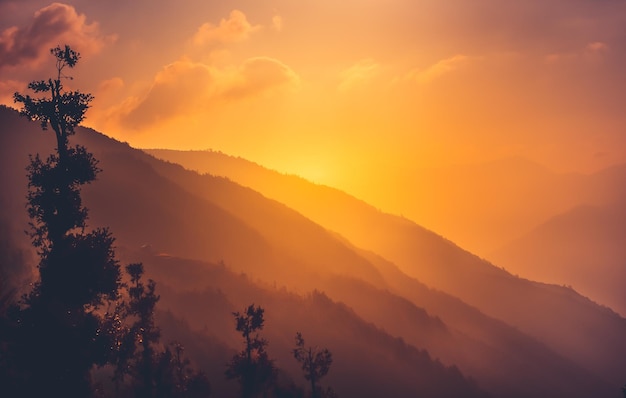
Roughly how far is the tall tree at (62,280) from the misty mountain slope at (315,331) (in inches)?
2463

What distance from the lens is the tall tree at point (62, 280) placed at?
22.5m

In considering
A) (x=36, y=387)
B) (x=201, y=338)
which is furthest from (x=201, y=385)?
(x=201, y=338)

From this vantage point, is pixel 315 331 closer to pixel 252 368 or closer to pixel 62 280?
pixel 252 368

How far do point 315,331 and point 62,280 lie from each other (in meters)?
107

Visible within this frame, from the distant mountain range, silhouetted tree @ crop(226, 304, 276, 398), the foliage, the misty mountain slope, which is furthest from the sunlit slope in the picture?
the foliage

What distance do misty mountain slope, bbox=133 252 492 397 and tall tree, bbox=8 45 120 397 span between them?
62.6 metres

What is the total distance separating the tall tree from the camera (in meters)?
22.5

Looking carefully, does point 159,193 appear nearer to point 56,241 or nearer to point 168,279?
point 168,279

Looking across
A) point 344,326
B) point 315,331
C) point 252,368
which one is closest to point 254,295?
point 315,331

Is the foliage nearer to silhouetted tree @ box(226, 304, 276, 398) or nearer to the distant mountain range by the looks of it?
silhouetted tree @ box(226, 304, 276, 398)

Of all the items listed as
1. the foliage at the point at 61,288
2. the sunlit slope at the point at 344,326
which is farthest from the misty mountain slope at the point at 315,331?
the foliage at the point at 61,288

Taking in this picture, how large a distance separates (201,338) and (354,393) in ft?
143

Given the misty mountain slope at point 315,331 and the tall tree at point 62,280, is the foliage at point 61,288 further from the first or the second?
the misty mountain slope at point 315,331

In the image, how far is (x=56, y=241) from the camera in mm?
24016
